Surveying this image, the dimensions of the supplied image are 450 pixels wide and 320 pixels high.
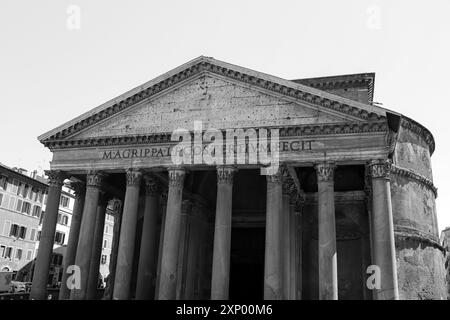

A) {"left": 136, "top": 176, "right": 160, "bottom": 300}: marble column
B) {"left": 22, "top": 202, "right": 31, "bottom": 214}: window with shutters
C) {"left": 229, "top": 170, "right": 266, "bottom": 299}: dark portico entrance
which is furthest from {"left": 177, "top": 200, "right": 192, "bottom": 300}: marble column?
{"left": 22, "top": 202, "right": 31, "bottom": 214}: window with shutters

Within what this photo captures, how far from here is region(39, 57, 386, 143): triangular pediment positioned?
16.2m

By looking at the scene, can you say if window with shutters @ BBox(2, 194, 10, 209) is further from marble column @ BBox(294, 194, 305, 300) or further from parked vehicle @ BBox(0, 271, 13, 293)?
marble column @ BBox(294, 194, 305, 300)

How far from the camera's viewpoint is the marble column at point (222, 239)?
1515cm

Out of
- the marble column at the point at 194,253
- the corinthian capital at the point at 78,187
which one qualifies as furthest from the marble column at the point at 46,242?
the marble column at the point at 194,253

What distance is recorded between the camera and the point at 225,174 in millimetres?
16531

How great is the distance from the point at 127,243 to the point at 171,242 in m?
2.10

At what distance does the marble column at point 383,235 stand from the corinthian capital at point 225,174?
17.5 ft

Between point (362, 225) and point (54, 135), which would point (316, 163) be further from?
point (54, 135)

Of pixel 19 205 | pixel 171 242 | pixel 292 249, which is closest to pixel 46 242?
pixel 171 242

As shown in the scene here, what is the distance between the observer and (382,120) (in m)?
15.2

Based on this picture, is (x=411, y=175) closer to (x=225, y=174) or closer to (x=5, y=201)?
(x=225, y=174)

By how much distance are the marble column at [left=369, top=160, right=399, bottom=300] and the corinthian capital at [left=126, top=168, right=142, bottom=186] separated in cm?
953
